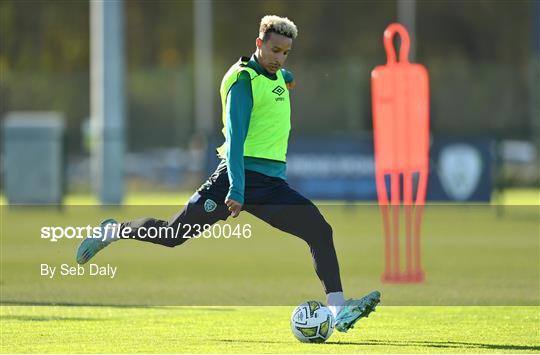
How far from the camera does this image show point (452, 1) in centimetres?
5634

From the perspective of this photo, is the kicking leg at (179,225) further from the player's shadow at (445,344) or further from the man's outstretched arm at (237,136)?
the player's shadow at (445,344)

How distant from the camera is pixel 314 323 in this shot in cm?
968

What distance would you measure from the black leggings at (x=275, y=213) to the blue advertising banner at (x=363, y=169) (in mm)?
17655

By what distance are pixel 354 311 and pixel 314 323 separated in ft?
0.91

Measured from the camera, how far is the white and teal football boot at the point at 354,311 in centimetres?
966

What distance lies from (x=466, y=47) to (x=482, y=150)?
28.2 meters

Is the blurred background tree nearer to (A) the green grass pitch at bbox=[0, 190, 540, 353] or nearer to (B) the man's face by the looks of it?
(A) the green grass pitch at bbox=[0, 190, 540, 353]

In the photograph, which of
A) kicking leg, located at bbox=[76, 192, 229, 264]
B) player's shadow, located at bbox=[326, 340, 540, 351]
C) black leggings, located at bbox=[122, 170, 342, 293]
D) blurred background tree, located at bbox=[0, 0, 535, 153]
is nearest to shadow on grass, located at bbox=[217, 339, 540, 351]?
player's shadow, located at bbox=[326, 340, 540, 351]

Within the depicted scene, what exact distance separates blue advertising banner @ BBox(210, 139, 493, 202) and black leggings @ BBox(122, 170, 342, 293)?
17655mm

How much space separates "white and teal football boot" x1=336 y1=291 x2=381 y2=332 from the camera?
966 centimetres

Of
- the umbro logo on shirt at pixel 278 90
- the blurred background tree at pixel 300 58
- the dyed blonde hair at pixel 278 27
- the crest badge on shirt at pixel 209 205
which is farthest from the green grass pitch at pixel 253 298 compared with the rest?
the blurred background tree at pixel 300 58

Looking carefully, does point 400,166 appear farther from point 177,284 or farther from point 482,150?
point 482,150

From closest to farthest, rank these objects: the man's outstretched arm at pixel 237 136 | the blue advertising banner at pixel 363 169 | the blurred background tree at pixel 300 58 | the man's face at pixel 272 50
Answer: the man's outstretched arm at pixel 237 136 → the man's face at pixel 272 50 → the blue advertising banner at pixel 363 169 → the blurred background tree at pixel 300 58

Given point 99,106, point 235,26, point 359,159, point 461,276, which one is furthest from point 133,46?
point 461,276
